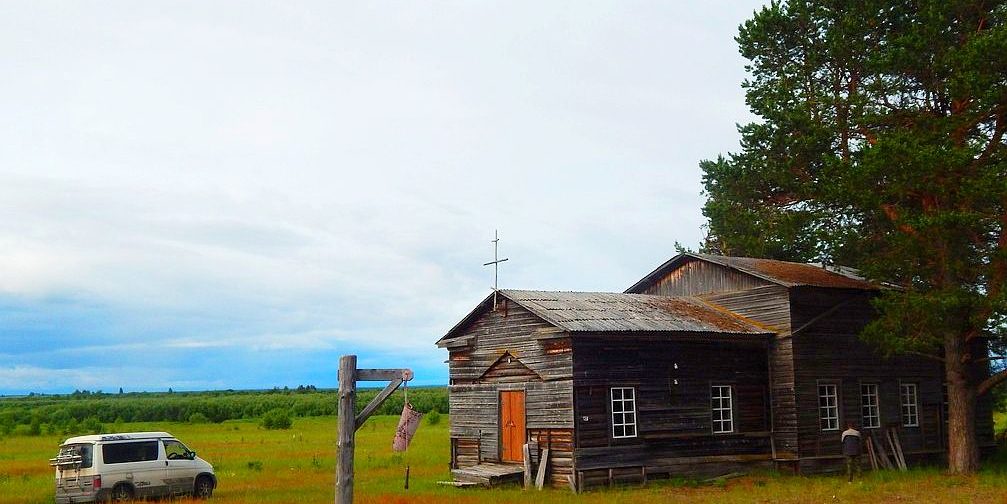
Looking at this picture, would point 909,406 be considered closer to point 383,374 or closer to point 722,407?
point 722,407

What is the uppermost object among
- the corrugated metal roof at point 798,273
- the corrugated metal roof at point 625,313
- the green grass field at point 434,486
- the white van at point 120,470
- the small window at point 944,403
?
the corrugated metal roof at point 798,273

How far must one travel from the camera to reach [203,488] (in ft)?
80.3

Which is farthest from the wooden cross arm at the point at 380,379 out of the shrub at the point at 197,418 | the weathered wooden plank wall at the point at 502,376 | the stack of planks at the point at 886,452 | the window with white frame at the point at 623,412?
the shrub at the point at 197,418

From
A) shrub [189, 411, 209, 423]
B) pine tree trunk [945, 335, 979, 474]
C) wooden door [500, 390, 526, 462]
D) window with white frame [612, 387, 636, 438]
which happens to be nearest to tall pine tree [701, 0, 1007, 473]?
pine tree trunk [945, 335, 979, 474]

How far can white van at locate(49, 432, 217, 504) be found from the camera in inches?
883

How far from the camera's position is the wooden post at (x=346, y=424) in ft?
49.5

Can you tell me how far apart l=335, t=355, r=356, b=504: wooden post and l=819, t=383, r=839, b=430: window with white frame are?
753 inches

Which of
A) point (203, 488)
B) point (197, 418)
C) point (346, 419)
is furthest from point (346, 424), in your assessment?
point (197, 418)

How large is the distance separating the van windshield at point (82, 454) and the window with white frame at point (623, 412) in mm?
13343

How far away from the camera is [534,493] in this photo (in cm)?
2453

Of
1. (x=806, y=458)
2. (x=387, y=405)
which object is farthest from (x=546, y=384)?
(x=387, y=405)

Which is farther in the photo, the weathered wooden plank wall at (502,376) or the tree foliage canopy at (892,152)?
the weathered wooden plank wall at (502,376)

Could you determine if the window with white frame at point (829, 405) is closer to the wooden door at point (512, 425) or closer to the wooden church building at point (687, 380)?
the wooden church building at point (687, 380)

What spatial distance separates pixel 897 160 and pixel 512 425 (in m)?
12.8
